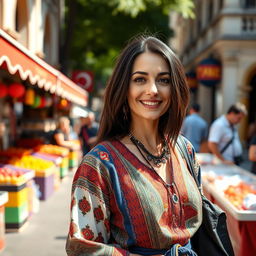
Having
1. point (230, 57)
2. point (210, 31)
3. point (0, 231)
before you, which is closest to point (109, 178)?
point (0, 231)

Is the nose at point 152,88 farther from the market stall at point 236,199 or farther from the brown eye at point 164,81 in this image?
the market stall at point 236,199

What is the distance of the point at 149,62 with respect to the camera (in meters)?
1.85

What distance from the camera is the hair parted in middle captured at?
1863 millimetres

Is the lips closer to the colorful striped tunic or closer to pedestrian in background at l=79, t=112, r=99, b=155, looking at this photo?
the colorful striped tunic

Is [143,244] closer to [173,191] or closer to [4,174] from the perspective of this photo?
[173,191]

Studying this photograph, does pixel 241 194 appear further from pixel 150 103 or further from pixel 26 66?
pixel 150 103

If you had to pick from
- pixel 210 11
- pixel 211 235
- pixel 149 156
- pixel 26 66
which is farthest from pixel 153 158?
pixel 210 11

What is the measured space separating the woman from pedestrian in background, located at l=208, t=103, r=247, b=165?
4.75m

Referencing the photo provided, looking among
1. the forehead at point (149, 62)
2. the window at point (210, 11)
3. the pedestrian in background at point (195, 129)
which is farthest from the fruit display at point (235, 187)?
the window at point (210, 11)

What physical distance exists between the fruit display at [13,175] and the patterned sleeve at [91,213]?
14.5 feet

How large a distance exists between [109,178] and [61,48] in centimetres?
1406

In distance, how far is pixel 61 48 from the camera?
15234mm

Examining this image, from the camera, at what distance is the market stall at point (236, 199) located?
3781 millimetres

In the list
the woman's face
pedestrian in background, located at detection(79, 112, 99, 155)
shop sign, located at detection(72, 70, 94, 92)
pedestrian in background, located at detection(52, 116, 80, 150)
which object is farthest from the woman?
shop sign, located at detection(72, 70, 94, 92)
